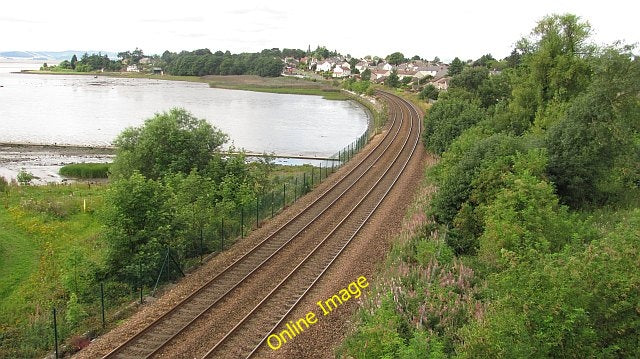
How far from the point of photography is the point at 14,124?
75.4 metres

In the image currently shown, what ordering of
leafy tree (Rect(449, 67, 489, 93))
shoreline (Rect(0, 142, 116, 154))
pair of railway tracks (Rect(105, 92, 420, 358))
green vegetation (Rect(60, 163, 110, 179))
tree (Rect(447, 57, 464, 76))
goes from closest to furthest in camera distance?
pair of railway tracks (Rect(105, 92, 420, 358)) → green vegetation (Rect(60, 163, 110, 179)) → shoreline (Rect(0, 142, 116, 154)) → leafy tree (Rect(449, 67, 489, 93)) → tree (Rect(447, 57, 464, 76))

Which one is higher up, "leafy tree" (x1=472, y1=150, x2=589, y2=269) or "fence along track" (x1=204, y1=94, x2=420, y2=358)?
"leafy tree" (x1=472, y1=150, x2=589, y2=269)

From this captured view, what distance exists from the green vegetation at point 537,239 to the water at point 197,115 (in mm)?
32752

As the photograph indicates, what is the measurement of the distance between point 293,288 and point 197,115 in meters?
70.2

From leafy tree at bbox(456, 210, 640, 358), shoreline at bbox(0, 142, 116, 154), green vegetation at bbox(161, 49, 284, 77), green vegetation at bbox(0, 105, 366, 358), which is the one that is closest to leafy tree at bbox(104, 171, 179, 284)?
green vegetation at bbox(0, 105, 366, 358)

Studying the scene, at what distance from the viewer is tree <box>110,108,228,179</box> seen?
29.6 m

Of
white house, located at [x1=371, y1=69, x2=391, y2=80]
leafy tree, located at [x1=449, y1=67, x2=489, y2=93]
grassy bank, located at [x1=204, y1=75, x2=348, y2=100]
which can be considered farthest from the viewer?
white house, located at [x1=371, y1=69, x2=391, y2=80]

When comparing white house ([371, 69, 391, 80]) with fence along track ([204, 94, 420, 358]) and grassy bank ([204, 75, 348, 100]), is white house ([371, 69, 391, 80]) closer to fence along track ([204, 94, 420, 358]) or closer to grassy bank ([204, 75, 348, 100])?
grassy bank ([204, 75, 348, 100])

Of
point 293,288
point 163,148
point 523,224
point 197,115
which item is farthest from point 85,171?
point 523,224

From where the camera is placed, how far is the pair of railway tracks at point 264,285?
14.2m

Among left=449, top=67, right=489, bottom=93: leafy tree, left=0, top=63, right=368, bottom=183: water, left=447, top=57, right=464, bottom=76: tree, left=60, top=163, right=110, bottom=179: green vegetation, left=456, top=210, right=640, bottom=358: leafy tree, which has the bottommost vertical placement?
left=60, top=163, right=110, bottom=179: green vegetation

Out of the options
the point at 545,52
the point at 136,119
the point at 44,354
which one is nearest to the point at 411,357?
the point at 44,354

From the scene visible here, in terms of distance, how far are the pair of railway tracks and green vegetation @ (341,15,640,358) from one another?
9.80 feet

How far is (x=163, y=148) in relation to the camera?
99.6ft
